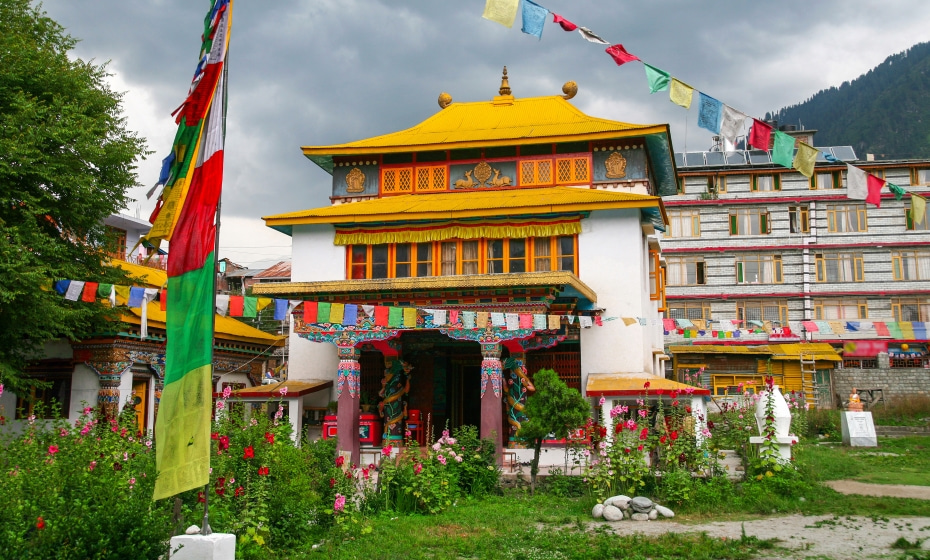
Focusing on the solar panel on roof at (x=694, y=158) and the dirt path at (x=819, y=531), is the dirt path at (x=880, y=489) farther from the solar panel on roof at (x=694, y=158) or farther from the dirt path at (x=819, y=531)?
the solar panel on roof at (x=694, y=158)

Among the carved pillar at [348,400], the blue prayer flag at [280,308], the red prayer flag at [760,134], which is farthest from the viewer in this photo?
the carved pillar at [348,400]

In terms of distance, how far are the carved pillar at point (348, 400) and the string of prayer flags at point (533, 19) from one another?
8400 mm

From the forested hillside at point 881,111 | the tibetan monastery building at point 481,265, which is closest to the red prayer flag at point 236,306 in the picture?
the tibetan monastery building at point 481,265

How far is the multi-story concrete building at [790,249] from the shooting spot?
4391 centimetres

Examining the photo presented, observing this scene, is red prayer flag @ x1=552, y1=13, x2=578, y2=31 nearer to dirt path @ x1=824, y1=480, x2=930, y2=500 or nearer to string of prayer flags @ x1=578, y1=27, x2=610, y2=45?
string of prayer flags @ x1=578, y1=27, x2=610, y2=45

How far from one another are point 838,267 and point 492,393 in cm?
3306

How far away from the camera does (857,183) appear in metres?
14.1

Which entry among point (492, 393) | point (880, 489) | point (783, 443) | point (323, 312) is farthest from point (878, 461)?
point (323, 312)

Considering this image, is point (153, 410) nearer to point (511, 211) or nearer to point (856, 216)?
point (511, 211)

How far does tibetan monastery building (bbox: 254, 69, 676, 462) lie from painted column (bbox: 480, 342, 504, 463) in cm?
3

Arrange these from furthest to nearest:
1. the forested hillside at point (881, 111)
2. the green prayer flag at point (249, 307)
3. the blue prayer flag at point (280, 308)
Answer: the forested hillside at point (881, 111), the blue prayer flag at point (280, 308), the green prayer flag at point (249, 307)

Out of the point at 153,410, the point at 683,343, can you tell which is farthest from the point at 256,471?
the point at 683,343

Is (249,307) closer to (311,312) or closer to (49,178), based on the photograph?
(311,312)

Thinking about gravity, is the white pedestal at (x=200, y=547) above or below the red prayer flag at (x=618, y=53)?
below
